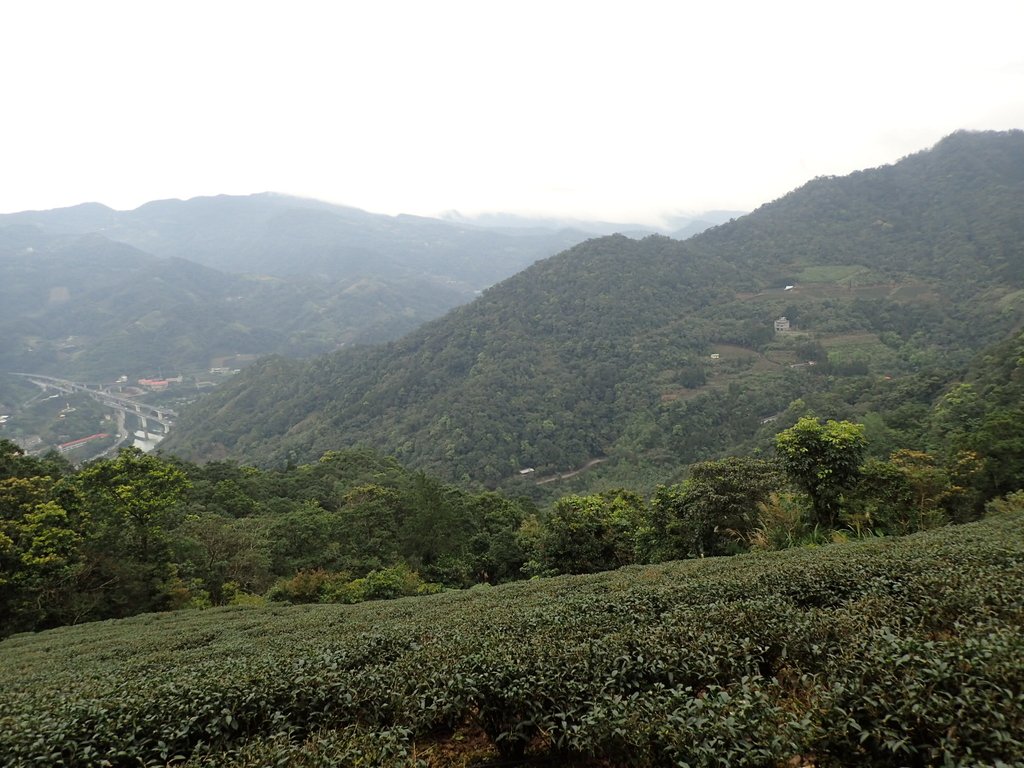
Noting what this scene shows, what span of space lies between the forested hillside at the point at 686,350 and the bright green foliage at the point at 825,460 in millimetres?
28967

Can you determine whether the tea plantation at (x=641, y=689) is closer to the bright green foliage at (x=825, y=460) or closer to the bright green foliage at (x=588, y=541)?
the bright green foliage at (x=825, y=460)

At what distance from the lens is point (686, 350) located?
4048 inches

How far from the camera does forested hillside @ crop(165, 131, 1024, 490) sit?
75750mm

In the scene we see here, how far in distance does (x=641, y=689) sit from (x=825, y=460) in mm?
11386

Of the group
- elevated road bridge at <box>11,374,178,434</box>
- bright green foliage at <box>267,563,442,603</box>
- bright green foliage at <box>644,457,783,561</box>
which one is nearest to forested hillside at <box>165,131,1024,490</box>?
elevated road bridge at <box>11,374,178,434</box>

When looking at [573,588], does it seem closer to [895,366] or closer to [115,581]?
[115,581]

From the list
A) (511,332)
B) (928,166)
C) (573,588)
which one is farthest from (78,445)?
(928,166)

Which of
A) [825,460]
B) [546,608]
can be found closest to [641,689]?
[546,608]

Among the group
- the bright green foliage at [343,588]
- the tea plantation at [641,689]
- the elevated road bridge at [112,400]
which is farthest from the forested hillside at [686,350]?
the tea plantation at [641,689]

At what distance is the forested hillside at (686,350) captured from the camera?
75750 mm

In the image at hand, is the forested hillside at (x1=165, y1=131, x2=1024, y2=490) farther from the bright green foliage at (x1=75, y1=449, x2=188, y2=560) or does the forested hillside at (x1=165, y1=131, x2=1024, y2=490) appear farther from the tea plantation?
the bright green foliage at (x1=75, y1=449, x2=188, y2=560)

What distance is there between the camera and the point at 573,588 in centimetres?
1032

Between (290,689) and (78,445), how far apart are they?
126962 mm

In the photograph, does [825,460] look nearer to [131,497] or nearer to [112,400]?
[131,497]
